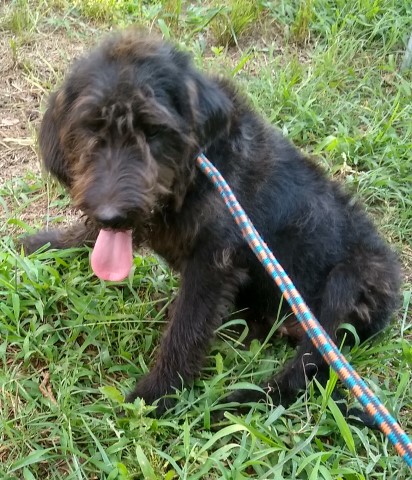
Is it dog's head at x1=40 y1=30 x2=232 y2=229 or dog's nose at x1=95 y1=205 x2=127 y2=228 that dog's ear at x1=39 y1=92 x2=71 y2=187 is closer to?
dog's head at x1=40 y1=30 x2=232 y2=229

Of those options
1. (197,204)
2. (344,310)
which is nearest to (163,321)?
(197,204)

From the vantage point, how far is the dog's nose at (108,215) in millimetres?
2240

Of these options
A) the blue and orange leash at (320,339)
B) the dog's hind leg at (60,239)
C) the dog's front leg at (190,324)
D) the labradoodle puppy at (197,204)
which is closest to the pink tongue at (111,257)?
the labradoodle puppy at (197,204)

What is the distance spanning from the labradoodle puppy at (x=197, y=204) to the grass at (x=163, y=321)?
191 mm

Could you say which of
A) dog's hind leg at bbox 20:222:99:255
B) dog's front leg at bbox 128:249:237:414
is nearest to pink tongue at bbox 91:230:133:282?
dog's front leg at bbox 128:249:237:414

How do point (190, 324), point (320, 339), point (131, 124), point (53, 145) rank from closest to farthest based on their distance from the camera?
1. point (320, 339)
2. point (131, 124)
3. point (53, 145)
4. point (190, 324)

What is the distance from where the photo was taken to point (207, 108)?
2549mm

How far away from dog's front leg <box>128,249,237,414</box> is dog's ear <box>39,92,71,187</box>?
729 millimetres

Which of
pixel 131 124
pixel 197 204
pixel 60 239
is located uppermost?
pixel 131 124

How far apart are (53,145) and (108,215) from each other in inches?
24.5

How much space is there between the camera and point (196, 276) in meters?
2.82

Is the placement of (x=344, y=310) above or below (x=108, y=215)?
below

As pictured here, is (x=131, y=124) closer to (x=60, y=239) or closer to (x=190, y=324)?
(x=190, y=324)

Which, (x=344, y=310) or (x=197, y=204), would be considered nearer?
(x=197, y=204)
